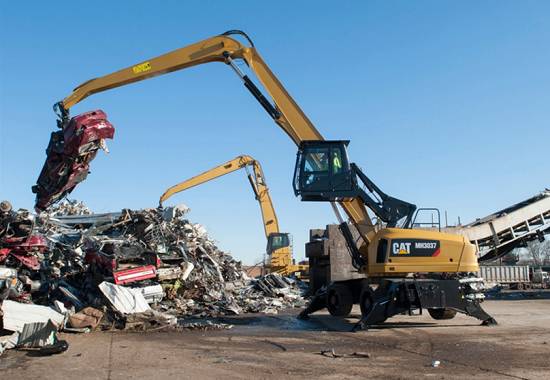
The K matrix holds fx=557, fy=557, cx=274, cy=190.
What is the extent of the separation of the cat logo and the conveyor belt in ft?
39.4

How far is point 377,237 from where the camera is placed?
14102 mm

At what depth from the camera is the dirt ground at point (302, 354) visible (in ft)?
26.7

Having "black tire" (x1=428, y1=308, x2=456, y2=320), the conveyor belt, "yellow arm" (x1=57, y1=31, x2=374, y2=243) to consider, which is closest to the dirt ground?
"black tire" (x1=428, y1=308, x2=456, y2=320)

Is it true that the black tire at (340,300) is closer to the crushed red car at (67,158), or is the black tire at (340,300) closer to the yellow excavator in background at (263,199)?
the crushed red car at (67,158)

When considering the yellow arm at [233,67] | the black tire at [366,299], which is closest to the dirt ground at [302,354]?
the black tire at [366,299]

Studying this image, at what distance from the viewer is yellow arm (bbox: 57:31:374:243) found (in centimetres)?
1526

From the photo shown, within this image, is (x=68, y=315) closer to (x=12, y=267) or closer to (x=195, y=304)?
(x=12, y=267)

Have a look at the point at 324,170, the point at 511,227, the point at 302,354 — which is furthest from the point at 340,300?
the point at 511,227

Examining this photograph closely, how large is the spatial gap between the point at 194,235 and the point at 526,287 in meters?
22.3

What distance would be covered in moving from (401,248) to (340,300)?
115 inches

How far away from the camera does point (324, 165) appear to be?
1386cm

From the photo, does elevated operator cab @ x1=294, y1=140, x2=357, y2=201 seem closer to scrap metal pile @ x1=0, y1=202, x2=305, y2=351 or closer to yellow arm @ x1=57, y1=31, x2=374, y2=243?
yellow arm @ x1=57, y1=31, x2=374, y2=243

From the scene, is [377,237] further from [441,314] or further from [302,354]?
[302,354]

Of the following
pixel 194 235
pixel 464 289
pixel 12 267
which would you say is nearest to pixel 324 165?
pixel 464 289
